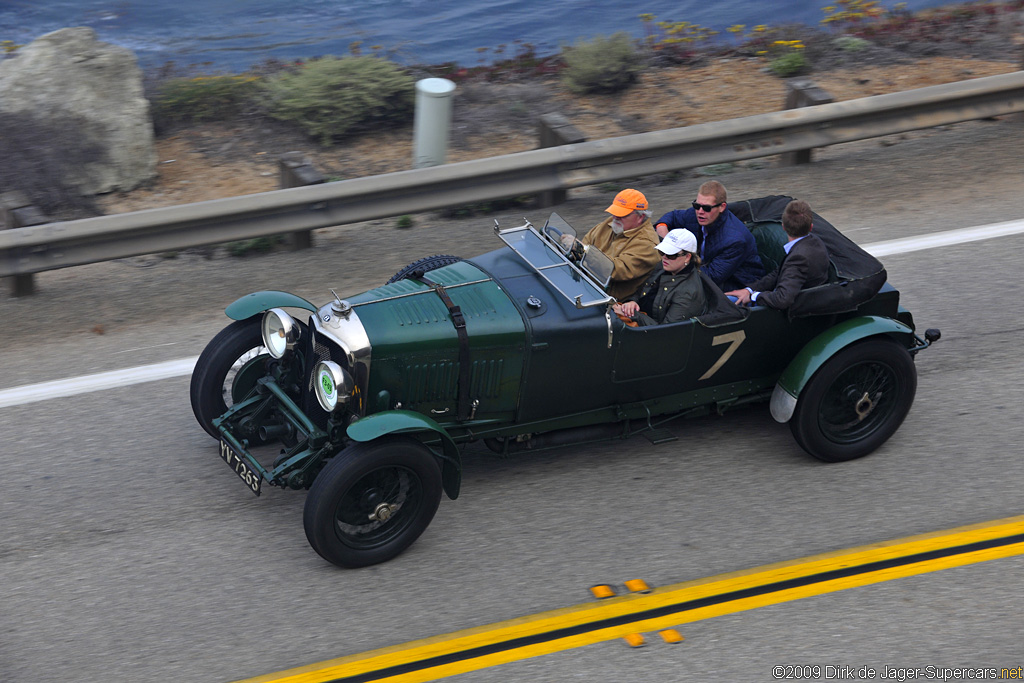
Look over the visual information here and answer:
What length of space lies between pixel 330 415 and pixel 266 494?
0.76 m

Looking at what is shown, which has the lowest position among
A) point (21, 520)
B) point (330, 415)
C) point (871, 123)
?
point (21, 520)

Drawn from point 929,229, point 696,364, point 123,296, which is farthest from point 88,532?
point 929,229

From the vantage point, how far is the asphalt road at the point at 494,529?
15.9ft

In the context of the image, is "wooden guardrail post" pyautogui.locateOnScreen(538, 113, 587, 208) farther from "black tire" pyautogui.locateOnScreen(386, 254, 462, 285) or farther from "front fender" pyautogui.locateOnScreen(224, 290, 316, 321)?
"front fender" pyautogui.locateOnScreen(224, 290, 316, 321)

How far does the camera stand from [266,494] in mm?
5879

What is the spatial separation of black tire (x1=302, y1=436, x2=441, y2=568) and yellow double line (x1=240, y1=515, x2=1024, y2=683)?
60 cm

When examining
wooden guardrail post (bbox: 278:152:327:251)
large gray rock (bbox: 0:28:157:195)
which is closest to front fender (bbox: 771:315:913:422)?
wooden guardrail post (bbox: 278:152:327:251)

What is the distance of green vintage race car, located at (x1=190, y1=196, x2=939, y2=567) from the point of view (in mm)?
5336

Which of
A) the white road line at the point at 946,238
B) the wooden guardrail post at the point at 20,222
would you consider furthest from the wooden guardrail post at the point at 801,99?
the wooden guardrail post at the point at 20,222

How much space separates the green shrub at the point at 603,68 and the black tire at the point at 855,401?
6.08 m

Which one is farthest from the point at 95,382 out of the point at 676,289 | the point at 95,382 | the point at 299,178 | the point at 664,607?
the point at 664,607

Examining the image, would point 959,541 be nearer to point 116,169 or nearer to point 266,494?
point 266,494

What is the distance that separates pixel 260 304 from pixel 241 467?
40.6 inches

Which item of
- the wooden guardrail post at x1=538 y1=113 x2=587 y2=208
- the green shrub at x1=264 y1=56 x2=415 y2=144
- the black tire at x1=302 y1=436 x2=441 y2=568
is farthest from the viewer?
the green shrub at x1=264 y1=56 x2=415 y2=144
